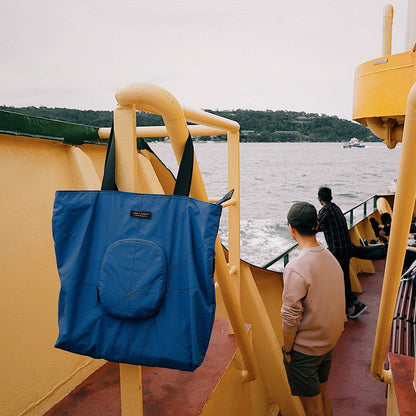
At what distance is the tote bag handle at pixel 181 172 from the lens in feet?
3.51

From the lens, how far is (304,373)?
2332 mm

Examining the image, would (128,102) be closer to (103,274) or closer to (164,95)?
(164,95)

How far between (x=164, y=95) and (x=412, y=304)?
172 inches

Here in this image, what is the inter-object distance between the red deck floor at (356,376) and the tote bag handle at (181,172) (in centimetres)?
303

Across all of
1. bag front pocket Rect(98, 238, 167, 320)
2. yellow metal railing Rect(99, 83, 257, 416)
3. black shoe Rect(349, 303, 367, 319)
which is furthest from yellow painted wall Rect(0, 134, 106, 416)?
black shoe Rect(349, 303, 367, 319)

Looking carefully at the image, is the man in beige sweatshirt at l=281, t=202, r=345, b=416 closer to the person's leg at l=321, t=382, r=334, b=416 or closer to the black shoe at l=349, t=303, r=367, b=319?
the person's leg at l=321, t=382, r=334, b=416

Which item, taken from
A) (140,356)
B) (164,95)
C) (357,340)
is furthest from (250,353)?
(357,340)

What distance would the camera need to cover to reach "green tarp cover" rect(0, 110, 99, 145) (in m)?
1.74

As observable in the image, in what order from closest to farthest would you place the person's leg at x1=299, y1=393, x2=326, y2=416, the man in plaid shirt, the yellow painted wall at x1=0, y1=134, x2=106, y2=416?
1. the yellow painted wall at x1=0, y1=134, x2=106, y2=416
2. the person's leg at x1=299, y1=393, x2=326, y2=416
3. the man in plaid shirt

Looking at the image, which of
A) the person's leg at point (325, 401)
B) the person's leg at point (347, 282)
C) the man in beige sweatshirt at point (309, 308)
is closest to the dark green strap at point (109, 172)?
the man in beige sweatshirt at point (309, 308)

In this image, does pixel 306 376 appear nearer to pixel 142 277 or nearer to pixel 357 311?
pixel 142 277

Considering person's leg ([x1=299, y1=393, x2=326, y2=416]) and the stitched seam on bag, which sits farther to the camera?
person's leg ([x1=299, y1=393, x2=326, y2=416])

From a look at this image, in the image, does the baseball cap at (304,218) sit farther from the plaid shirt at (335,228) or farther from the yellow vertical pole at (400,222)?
the plaid shirt at (335,228)

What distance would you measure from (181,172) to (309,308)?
146cm
